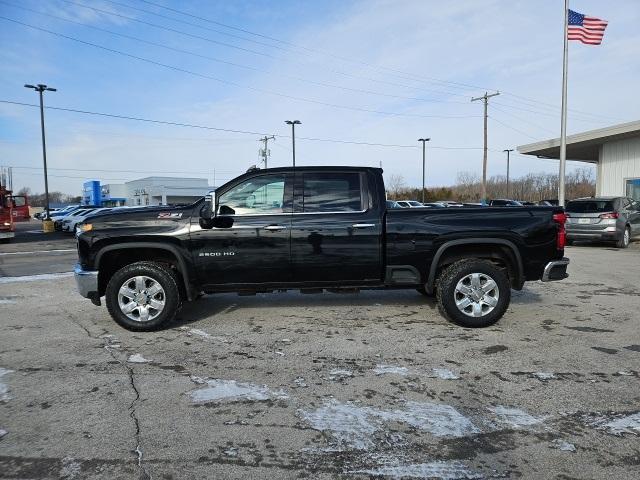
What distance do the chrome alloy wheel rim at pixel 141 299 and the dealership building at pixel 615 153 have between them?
22499mm

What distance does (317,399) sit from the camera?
369 centimetres

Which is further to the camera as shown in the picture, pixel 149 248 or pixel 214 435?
pixel 149 248

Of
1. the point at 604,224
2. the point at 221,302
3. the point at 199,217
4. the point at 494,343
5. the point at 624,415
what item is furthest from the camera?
the point at 604,224

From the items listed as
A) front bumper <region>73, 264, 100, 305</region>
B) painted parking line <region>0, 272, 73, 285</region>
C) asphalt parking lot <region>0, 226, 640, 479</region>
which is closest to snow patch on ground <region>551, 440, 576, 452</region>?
asphalt parking lot <region>0, 226, 640, 479</region>

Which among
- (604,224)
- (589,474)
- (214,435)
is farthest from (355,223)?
(604,224)

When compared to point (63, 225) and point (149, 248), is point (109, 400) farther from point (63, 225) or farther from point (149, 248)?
point (63, 225)

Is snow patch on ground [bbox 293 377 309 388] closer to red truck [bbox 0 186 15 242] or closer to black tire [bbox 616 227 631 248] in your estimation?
black tire [bbox 616 227 631 248]

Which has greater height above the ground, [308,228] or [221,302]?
[308,228]

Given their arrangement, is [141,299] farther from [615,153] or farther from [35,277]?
[615,153]

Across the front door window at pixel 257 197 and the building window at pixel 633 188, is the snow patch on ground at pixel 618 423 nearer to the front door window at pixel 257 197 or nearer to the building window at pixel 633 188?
the front door window at pixel 257 197

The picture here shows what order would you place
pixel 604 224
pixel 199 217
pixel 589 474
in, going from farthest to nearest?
pixel 604 224
pixel 199 217
pixel 589 474

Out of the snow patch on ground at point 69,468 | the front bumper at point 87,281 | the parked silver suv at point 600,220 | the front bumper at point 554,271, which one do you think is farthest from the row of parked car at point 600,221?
the snow patch on ground at point 69,468

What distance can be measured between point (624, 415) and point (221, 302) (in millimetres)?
5262

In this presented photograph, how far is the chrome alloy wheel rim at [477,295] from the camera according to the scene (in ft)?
18.3
